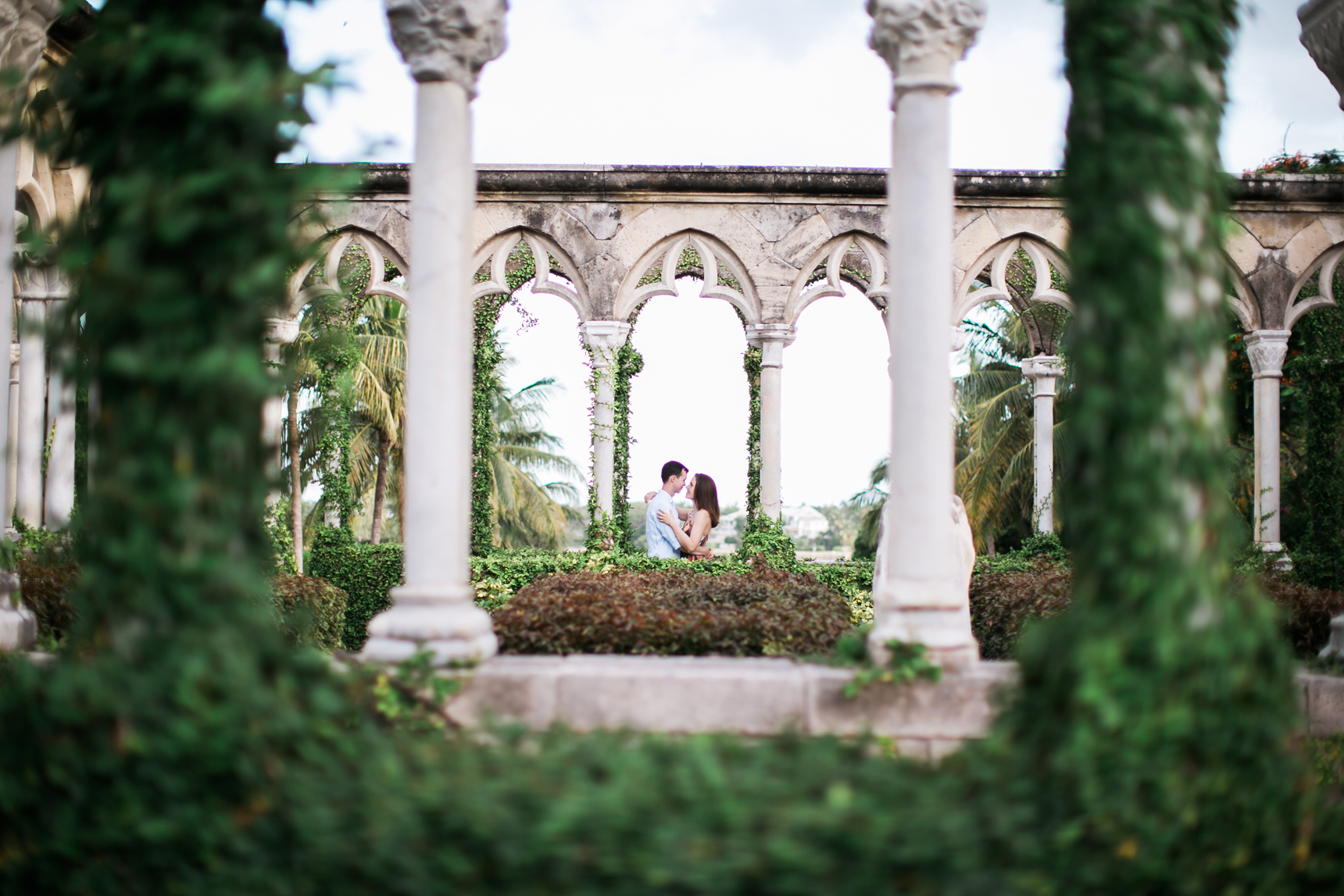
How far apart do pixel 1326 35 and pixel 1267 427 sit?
601 cm

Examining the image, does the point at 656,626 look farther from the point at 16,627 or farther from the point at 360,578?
the point at 360,578

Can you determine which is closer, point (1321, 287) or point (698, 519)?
point (698, 519)

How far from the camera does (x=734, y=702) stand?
333 centimetres

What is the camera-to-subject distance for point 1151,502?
243cm

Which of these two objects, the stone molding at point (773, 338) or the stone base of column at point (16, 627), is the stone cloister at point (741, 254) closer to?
the stone molding at point (773, 338)

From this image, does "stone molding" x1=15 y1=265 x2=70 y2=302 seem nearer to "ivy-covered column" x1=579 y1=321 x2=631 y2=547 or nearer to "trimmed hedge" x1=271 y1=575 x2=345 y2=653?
"trimmed hedge" x1=271 y1=575 x2=345 y2=653

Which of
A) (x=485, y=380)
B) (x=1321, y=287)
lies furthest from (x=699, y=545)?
(x=1321, y=287)

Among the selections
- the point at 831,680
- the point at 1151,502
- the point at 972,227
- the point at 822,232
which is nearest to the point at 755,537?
the point at 822,232

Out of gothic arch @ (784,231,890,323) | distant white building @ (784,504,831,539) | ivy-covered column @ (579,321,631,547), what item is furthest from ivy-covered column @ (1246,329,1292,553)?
distant white building @ (784,504,831,539)

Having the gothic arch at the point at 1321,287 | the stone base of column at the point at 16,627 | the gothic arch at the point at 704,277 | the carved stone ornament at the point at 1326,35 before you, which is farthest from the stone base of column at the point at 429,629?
the gothic arch at the point at 1321,287

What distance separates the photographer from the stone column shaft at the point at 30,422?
820 cm

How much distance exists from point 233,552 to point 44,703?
0.66m

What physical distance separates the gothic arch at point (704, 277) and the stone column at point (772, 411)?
0.91 feet

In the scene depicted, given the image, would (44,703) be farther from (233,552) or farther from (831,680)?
(831,680)
